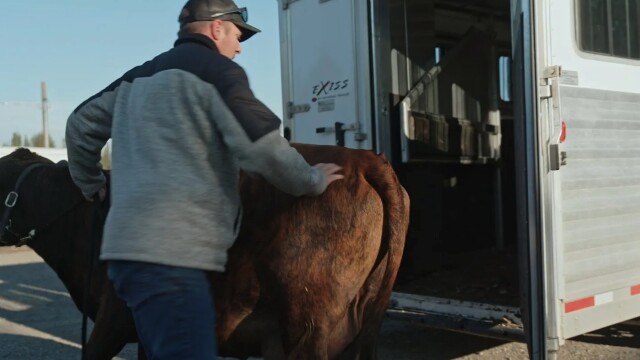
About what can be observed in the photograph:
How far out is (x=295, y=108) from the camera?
577 centimetres

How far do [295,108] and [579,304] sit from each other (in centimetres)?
289

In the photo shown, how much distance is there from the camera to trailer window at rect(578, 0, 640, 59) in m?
4.21

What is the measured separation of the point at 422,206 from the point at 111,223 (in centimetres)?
401

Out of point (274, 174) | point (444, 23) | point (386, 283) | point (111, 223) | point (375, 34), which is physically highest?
point (444, 23)

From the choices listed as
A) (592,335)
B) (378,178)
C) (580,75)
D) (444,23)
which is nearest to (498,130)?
(444,23)

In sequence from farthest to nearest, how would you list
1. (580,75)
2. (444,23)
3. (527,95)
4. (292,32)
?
(444,23) → (292,32) → (580,75) → (527,95)

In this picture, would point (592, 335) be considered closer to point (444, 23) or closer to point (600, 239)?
point (600, 239)

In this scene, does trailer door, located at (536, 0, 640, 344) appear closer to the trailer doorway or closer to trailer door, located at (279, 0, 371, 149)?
the trailer doorway

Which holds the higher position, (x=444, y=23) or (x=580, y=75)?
(x=444, y=23)

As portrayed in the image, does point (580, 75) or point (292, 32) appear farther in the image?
point (292, 32)

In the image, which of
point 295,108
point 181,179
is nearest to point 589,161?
point 295,108

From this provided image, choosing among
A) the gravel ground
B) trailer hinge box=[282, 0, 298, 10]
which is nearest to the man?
the gravel ground

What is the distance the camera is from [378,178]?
3.26 metres

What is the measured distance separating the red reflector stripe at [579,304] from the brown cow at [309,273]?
1.31 metres
